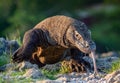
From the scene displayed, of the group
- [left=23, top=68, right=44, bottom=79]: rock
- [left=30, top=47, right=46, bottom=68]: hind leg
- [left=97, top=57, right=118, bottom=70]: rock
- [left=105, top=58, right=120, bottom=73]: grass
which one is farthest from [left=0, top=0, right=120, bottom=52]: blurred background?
[left=23, top=68, right=44, bottom=79]: rock

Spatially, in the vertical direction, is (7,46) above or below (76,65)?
above

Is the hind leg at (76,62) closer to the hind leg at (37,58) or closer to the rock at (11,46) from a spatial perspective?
the hind leg at (37,58)

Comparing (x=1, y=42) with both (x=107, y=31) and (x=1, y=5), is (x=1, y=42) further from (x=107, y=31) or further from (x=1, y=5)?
(x=107, y=31)

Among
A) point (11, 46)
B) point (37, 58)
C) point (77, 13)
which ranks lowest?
point (37, 58)

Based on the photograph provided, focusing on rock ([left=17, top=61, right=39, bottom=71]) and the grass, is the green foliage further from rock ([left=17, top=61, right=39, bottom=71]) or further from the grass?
the grass

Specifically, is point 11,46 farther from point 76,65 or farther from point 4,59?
point 76,65

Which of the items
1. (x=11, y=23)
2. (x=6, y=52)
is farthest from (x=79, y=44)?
(x=11, y=23)

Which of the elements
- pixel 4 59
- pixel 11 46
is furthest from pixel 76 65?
pixel 11 46
